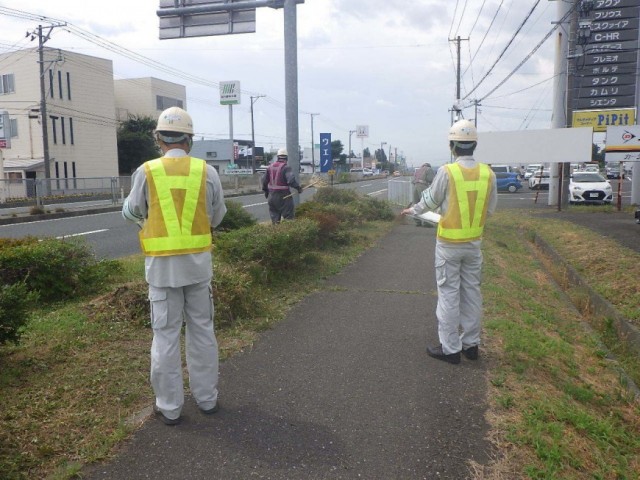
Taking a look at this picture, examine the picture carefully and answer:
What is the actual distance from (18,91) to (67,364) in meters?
46.4

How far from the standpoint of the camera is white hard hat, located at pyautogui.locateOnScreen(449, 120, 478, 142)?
4.61 m

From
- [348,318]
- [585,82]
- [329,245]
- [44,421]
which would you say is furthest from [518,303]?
[585,82]

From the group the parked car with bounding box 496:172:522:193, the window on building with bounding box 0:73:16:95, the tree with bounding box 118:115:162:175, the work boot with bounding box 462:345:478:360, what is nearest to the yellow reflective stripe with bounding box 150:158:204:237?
the work boot with bounding box 462:345:478:360

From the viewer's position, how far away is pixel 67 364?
14.3 ft

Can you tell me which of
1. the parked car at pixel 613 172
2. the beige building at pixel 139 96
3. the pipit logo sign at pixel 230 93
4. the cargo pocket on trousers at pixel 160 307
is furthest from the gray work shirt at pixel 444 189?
the parked car at pixel 613 172

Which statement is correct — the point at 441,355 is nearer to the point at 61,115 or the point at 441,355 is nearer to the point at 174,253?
the point at 174,253

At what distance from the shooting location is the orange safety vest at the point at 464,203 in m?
4.57

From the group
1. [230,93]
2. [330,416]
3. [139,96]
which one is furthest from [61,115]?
[330,416]

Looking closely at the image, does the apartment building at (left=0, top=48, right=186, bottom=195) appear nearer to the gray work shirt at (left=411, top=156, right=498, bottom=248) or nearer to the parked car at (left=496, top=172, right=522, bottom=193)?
→ the parked car at (left=496, top=172, right=522, bottom=193)

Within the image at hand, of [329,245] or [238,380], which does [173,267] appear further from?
[329,245]

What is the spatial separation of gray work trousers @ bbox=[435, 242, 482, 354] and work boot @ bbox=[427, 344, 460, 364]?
4 cm

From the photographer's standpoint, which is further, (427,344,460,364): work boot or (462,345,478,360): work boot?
(462,345,478,360): work boot

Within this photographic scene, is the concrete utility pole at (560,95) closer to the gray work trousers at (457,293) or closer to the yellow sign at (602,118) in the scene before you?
the yellow sign at (602,118)

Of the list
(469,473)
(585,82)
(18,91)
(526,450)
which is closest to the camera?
(469,473)
